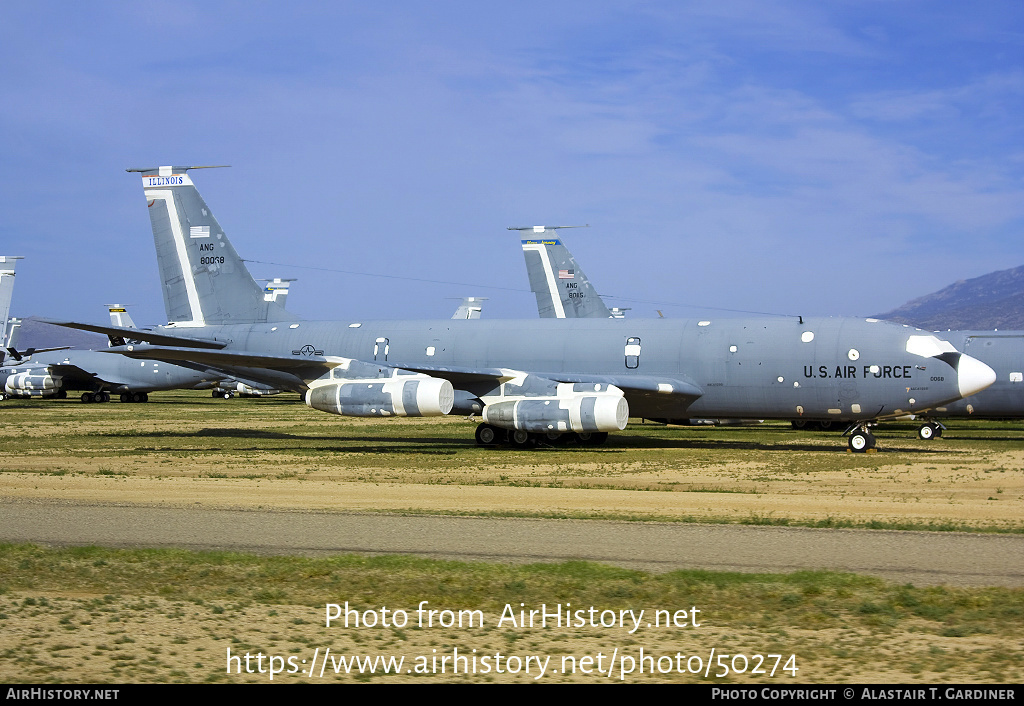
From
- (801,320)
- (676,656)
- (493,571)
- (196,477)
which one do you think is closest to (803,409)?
(801,320)

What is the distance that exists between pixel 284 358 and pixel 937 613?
21829 mm

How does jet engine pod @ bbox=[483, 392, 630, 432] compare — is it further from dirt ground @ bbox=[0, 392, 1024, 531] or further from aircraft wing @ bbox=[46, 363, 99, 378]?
aircraft wing @ bbox=[46, 363, 99, 378]

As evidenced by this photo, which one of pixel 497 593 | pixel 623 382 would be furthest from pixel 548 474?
pixel 497 593

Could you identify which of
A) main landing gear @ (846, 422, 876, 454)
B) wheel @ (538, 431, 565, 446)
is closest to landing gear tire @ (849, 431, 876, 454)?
main landing gear @ (846, 422, 876, 454)

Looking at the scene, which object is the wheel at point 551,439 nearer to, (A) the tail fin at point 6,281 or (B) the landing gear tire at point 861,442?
(B) the landing gear tire at point 861,442

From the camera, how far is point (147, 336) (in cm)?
3291

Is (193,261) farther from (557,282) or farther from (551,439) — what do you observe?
(557,282)

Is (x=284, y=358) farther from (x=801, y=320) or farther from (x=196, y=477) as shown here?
(x=801, y=320)

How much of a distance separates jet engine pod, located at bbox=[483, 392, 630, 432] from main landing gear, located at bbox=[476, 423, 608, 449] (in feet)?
2.45

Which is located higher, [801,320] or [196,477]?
[801,320]

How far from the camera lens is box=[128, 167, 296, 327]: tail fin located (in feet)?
117

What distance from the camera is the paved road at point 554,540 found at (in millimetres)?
11406

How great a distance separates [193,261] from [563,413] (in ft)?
50.0
